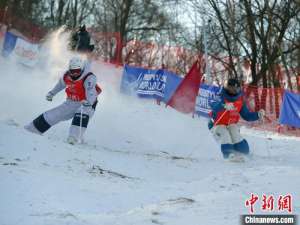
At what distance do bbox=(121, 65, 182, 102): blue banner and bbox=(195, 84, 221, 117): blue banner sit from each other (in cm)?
87

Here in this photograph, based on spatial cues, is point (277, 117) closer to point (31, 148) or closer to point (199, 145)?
point (199, 145)

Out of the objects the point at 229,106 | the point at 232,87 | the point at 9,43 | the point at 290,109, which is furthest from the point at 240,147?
the point at 9,43

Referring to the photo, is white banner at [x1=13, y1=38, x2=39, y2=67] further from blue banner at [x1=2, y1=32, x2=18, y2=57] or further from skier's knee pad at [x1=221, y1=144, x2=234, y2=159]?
skier's knee pad at [x1=221, y1=144, x2=234, y2=159]

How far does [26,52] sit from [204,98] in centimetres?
696

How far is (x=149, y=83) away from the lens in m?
18.5

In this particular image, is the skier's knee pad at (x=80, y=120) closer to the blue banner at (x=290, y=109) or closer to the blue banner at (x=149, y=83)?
the blue banner at (x=290, y=109)

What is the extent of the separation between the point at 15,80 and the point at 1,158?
9.68 metres

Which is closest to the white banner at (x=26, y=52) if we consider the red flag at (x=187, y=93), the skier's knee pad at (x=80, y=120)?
the red flag at (x=187, y=93)

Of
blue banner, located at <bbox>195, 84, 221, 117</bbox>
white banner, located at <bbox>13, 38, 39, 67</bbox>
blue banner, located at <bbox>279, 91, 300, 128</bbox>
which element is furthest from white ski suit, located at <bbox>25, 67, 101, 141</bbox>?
white banner, located at <bbox>13, 38, 39, 67</bbox>

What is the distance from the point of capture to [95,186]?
19.0 feet

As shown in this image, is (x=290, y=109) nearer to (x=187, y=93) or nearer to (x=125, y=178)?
(x=187, y=93)

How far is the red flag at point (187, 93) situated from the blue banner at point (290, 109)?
2833 mm

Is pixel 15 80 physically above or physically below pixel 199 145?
above

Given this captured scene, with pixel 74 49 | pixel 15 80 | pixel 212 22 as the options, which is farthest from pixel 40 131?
pixel 212 22
